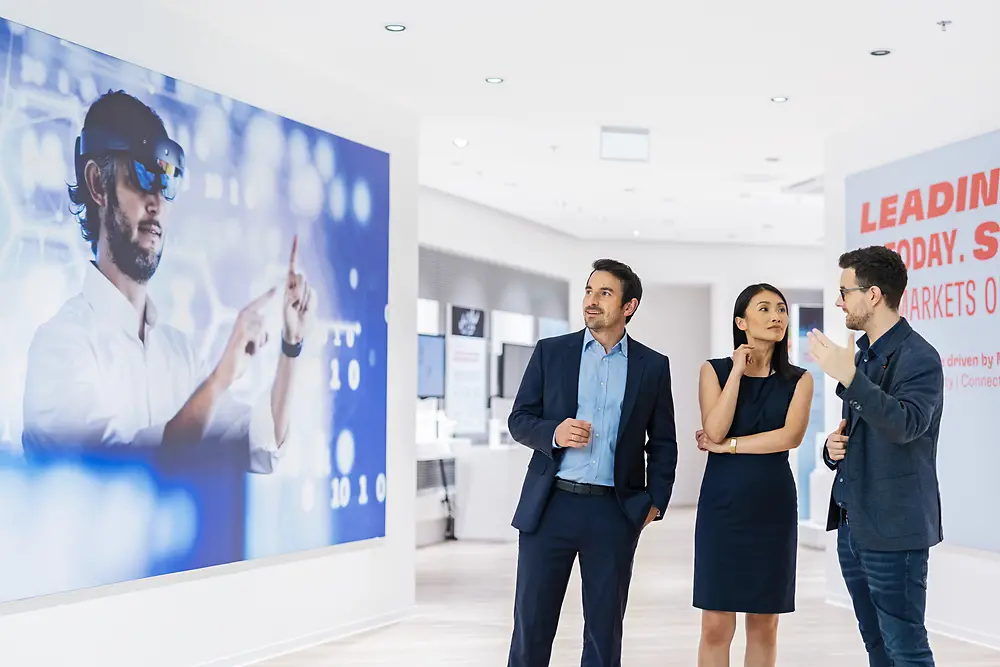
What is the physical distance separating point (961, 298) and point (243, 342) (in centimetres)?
386

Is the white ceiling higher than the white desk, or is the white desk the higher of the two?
the white ceiling

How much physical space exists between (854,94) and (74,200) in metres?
4.36

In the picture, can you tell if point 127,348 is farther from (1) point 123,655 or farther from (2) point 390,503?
(2) point 390,503

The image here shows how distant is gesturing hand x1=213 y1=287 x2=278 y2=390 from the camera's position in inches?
209

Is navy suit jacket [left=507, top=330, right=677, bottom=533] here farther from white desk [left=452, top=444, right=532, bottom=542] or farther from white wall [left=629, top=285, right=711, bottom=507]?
white wall [left=629, top=285, right=711, bottom=507]

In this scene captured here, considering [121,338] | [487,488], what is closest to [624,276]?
[121,338]

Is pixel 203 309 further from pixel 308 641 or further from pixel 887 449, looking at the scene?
pixel 887 449

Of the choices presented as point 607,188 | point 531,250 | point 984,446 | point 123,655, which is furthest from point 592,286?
point 531,250

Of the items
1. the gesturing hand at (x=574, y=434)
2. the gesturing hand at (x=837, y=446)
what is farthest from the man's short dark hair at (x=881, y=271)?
the gesturing hand at (x=574, y=434)

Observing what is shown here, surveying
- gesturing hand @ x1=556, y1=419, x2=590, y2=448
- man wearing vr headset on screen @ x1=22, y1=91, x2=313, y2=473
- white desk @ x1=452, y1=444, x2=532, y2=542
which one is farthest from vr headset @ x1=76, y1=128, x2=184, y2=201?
white desk @ x1=452, y1=444, x2=532, y2=542

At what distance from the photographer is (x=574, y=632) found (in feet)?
20.5

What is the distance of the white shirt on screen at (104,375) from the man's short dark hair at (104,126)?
0.18 meters

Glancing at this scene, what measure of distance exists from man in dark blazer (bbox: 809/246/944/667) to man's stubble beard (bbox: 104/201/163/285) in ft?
9.57

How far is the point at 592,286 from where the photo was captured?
138 inches
